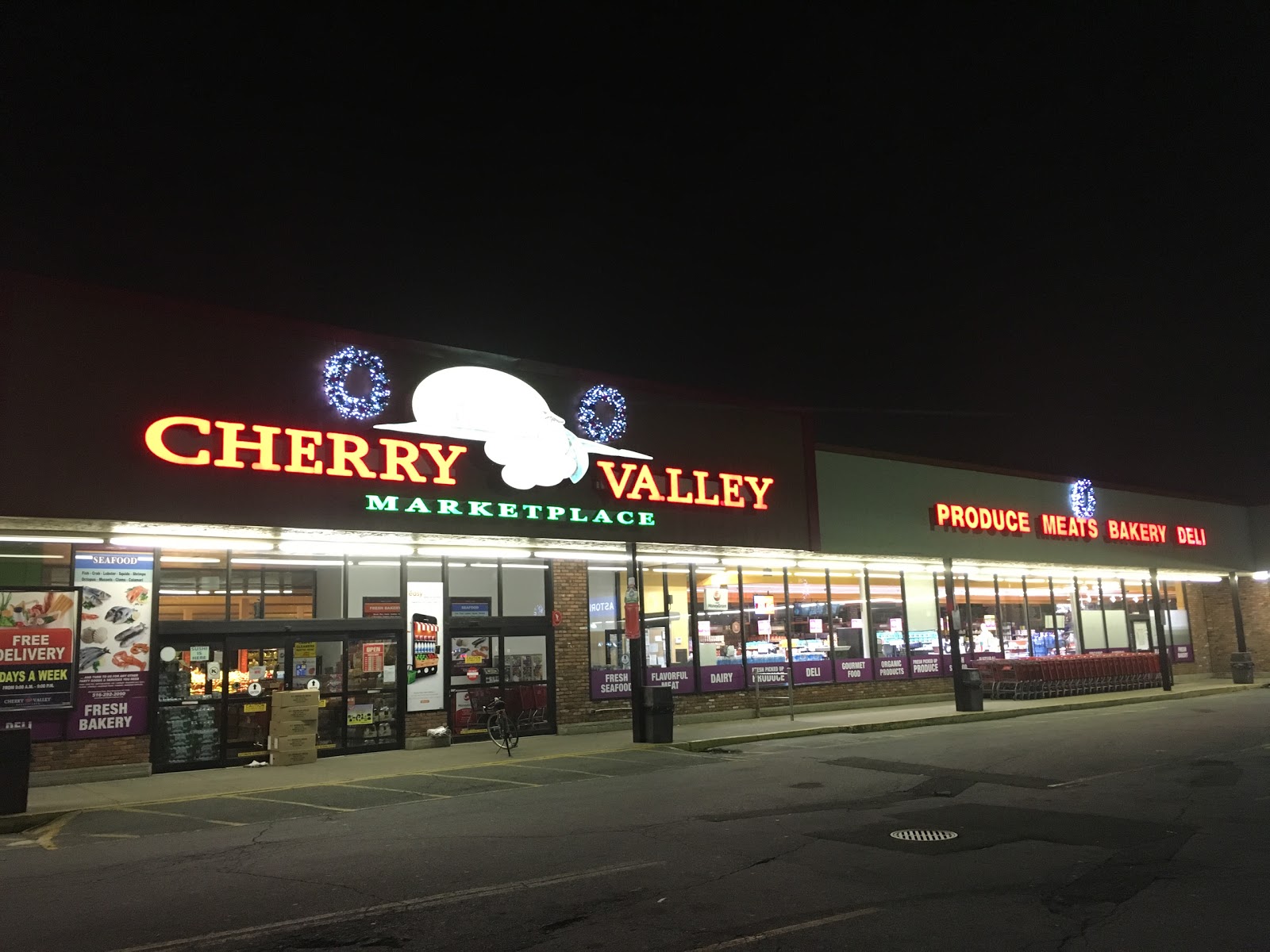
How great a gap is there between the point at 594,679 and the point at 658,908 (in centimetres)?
1382

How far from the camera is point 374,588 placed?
61.5 ft

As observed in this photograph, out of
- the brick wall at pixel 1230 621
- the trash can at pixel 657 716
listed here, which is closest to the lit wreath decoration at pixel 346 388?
the trash can at pixel 657 716

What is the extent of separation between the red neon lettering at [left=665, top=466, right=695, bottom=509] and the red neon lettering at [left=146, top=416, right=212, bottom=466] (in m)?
9.16

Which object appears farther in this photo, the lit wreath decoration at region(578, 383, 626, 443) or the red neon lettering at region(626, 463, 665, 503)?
the red neon lettering at region(626, 463, 665, 503)

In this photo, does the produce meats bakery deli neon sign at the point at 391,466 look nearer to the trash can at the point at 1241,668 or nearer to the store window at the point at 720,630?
the store window at the point at 720,630

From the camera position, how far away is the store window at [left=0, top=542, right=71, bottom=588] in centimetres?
1525

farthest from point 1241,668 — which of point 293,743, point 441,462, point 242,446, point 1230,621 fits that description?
point 242,446

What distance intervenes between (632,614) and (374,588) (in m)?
5.10

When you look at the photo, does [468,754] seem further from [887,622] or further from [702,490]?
[887,622]

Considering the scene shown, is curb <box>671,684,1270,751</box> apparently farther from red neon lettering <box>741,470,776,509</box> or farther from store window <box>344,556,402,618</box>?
store window <box>344,556,402,618</box>

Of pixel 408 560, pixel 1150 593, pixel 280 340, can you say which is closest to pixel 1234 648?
pixel 1150 593

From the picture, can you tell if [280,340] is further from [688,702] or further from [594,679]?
[688,702]

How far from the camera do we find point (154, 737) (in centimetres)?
1588

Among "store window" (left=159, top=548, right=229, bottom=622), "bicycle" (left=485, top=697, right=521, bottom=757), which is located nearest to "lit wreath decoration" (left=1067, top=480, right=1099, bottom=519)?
"bicycle" (left=485, top=697, right=521, bottom=757)
